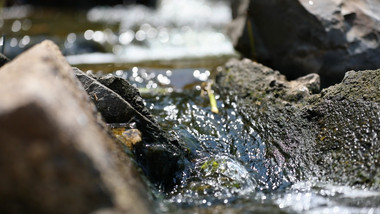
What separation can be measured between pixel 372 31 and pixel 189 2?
5938 mm

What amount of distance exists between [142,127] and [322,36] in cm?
271

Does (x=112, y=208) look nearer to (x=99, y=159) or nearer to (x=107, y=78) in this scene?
(x=99, y=159)

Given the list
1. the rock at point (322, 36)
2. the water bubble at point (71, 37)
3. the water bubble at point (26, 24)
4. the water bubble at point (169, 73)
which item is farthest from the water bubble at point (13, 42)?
the rock at point (322, 36)

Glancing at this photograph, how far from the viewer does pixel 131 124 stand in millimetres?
3629

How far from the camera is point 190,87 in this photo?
5.52 metres

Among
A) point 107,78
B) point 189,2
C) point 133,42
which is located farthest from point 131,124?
point 189,2

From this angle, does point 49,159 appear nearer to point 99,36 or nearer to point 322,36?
point 322,36

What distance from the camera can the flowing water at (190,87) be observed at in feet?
10.4

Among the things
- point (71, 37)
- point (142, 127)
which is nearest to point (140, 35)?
point (71, 37)

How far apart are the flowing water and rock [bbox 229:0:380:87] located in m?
0.91

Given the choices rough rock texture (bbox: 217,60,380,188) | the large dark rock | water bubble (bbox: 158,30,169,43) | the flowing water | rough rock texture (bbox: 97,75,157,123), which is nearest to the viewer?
the flowing water

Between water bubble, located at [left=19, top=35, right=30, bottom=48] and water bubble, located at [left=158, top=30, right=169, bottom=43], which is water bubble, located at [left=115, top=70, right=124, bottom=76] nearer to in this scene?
water bubble, located at [left=158, top=30, right=169, bottom=43]

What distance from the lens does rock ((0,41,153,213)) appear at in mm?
2055

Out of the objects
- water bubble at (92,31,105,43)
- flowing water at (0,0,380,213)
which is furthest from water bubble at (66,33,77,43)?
water bubble at (92,31,105,43)
